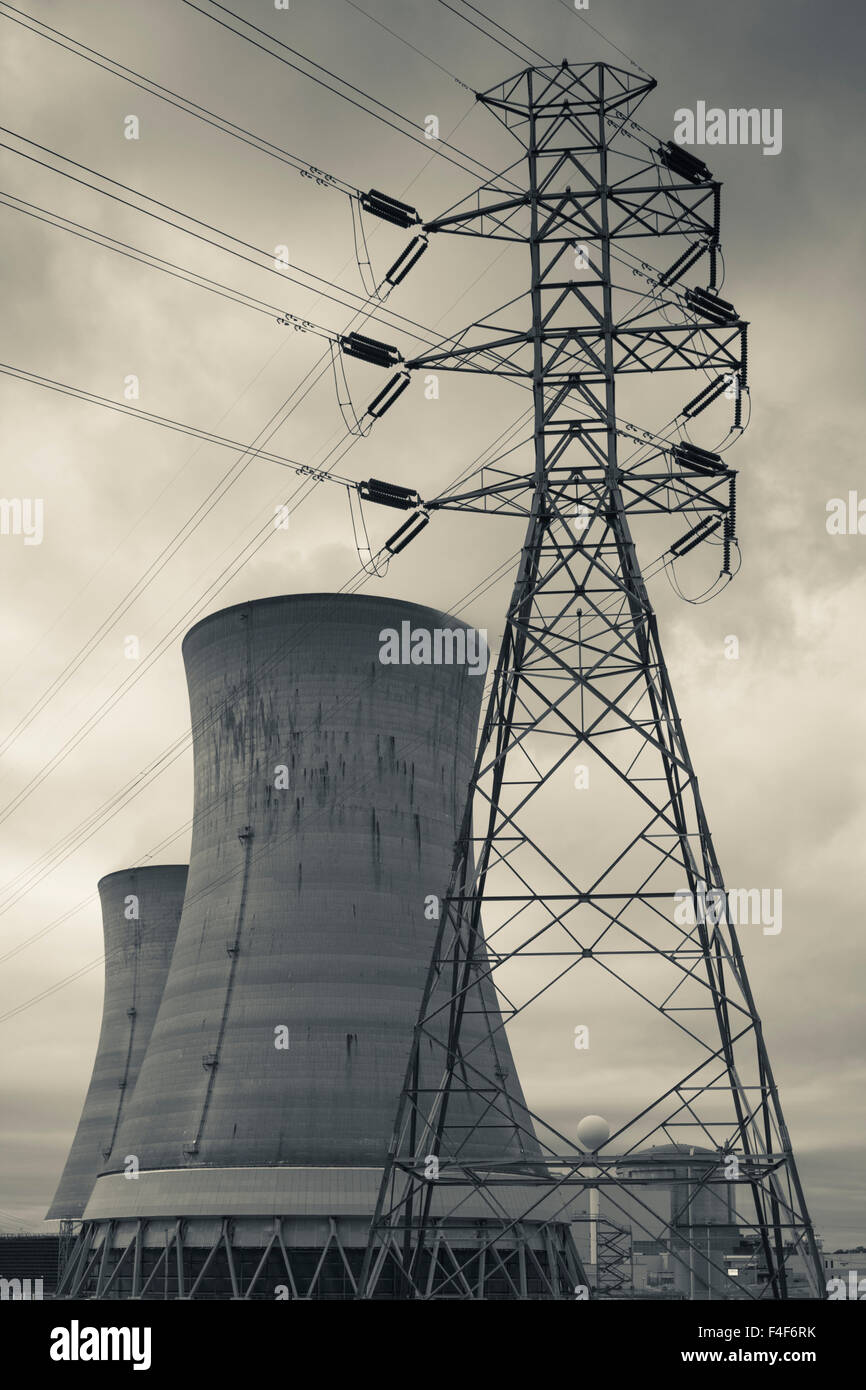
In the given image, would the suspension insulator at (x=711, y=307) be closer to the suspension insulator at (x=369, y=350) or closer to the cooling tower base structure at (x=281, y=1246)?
the suspension insulator at (x=369, y=350)

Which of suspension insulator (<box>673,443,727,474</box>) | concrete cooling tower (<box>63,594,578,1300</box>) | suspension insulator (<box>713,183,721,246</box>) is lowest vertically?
concrete cooling tower (<box>63,594,578,1300</box>)

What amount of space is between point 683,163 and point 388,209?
13.1 ft

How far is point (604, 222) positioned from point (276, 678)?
11313 mm

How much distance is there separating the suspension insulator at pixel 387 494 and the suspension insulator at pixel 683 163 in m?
5.54

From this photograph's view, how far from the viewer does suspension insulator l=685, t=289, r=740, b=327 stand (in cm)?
1898

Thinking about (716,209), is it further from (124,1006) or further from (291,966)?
(124,1006)

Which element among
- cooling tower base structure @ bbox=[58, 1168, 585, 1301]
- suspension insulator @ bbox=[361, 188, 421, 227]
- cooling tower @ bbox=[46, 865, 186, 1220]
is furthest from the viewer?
cooling tower @ bbox=[46, 865, 186, 1220]

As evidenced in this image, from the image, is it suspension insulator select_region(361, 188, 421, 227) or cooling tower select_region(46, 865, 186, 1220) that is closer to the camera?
suspension insulator select_region(361, 188, 421, 227)

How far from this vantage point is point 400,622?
92.3 ft

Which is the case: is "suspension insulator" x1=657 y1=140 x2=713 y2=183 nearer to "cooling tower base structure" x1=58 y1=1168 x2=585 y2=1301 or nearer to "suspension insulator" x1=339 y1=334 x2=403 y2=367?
"suspension insulator" x1=339 y1=334 x2=403 y2=367

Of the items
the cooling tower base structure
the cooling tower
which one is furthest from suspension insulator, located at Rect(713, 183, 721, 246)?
the cooling tower

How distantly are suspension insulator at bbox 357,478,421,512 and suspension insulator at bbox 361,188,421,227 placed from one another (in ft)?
10.9
